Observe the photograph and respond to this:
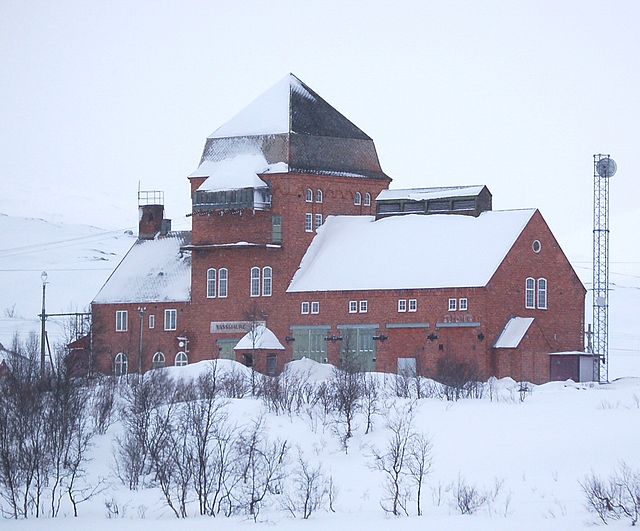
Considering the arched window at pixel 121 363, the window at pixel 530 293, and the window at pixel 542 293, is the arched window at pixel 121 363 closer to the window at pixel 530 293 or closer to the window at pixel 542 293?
the window at pixel 530 293

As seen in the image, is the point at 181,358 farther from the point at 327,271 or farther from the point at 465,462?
the point at 465,462

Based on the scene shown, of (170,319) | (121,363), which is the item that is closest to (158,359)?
(170,319)

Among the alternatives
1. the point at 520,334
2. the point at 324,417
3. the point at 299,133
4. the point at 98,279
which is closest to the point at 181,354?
the point at 299,133

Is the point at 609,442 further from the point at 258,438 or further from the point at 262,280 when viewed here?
the point at 262,280

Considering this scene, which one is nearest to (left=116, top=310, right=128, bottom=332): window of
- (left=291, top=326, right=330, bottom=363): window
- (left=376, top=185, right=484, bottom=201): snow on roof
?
(left=291, top=326, right=330, bottom=363): window

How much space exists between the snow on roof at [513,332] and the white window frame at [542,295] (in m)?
2.59

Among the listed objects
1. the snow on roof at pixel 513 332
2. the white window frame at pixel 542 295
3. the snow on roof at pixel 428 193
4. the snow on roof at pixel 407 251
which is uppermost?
the snow on roof at pixel 428 193

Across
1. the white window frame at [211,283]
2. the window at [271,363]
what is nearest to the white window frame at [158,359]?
the white window frame at [211,283]

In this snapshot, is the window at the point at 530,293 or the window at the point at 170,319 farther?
the window at the point at 170,319

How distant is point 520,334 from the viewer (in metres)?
87.2

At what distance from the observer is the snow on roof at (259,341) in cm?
9269

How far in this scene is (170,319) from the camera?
99.5 meters

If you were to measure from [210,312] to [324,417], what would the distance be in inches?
1132

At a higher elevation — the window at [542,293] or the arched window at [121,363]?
the window at [542,293]
